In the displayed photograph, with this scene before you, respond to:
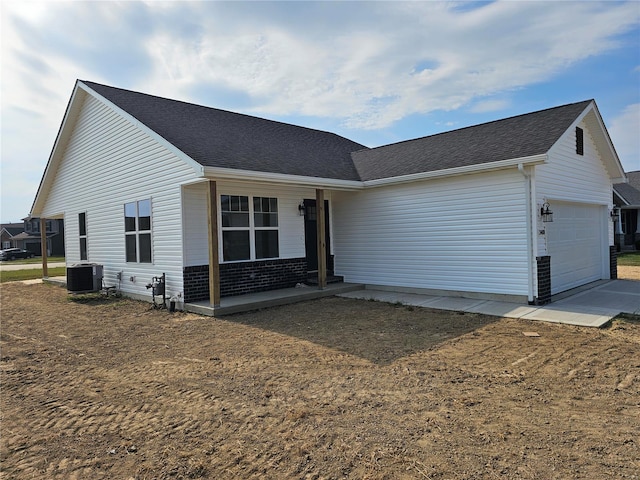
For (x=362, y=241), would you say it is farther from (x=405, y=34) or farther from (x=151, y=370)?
(x=151, y=370)

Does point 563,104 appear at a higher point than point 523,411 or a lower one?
higher

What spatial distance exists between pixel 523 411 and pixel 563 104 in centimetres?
923

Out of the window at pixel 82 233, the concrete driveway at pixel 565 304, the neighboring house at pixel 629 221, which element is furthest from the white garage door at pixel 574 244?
the neighboring house at pixel 629 221

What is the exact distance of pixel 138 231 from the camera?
10.9 m

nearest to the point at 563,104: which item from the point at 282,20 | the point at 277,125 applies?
the point at 282,20

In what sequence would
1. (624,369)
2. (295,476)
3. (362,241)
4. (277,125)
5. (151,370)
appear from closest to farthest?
(295,476) < (624,369) < (151,370) < (362,241) < (277,125)

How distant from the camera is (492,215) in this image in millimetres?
9078

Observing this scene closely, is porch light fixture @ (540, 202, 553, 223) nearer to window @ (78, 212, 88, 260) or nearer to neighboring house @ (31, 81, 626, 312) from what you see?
neighboring house @ (31, 81, 626, 312)

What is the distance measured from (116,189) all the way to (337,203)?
639 centimetres

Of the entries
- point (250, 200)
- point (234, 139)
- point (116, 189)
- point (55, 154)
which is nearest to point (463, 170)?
point (250, 200)

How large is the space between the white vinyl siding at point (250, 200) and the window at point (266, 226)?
13 centimetres

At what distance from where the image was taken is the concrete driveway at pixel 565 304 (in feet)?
24.4

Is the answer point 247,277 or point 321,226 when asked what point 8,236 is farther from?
point 321,226

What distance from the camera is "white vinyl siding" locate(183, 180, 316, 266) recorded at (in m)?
9.38
